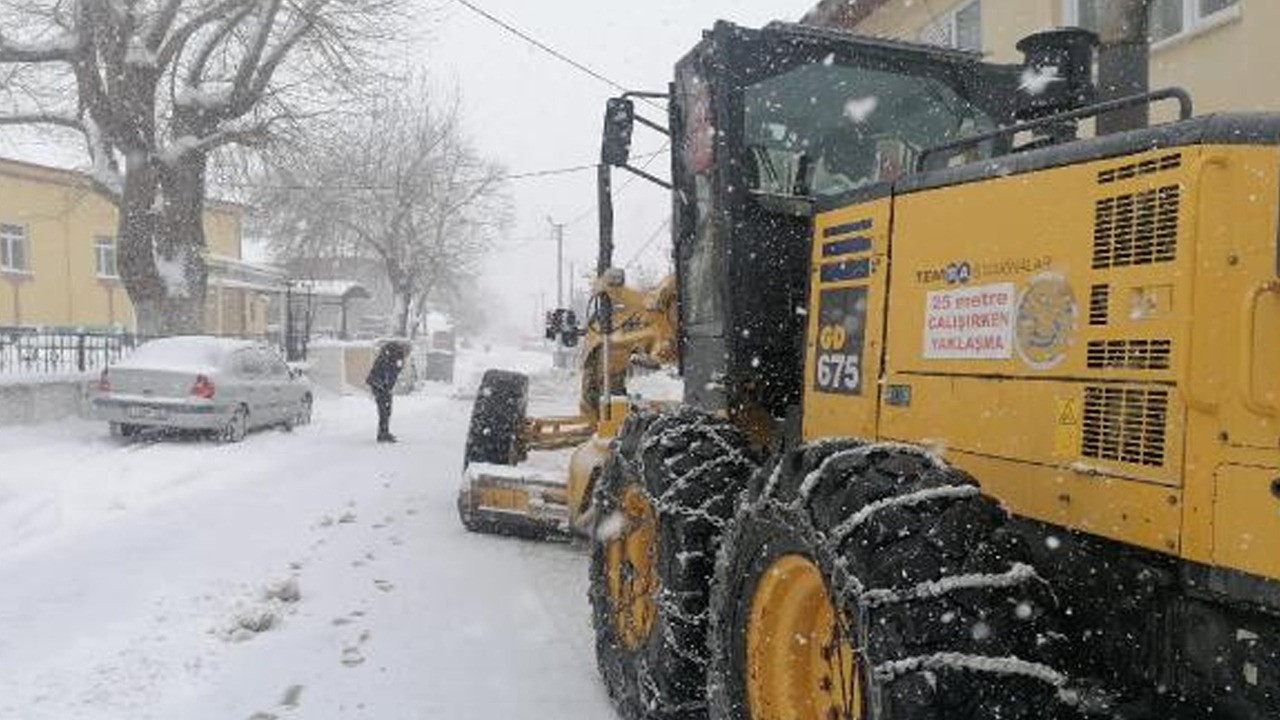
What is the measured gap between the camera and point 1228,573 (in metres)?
2.61

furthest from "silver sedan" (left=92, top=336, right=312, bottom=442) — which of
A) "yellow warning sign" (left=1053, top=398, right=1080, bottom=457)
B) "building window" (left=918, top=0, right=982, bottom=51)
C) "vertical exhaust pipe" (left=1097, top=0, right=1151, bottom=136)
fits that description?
"yellow warning sign" (left=1053, top=398, right=1080, bottom=457)

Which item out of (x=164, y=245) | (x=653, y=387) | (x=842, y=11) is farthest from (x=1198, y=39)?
(x=164, y=245)

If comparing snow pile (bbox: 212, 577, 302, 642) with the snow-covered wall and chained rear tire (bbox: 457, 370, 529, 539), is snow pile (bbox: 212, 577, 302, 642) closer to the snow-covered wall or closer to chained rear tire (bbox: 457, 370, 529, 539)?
chained rear tire (bbox: 457, 370, 529, 539)

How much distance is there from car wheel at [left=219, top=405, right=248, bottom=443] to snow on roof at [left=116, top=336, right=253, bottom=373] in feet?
2.35

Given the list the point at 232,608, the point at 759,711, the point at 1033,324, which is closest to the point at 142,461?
the point at 232,608

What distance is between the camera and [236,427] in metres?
15.9

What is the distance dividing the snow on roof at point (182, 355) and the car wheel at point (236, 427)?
28.2 inches

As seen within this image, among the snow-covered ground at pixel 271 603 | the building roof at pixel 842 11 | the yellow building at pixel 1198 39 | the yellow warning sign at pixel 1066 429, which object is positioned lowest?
the snow-covered ground at pixel 271 603

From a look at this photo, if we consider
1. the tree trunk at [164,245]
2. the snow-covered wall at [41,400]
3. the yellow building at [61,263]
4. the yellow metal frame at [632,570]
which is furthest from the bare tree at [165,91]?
the yellow metal frame at [632,570]

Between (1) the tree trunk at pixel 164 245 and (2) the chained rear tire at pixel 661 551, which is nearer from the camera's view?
(2) the chained rear tire at pixel 661 551

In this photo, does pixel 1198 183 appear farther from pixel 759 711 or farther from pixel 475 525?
pixel 475 525

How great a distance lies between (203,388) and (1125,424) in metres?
14.0

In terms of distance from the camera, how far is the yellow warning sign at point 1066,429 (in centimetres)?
304

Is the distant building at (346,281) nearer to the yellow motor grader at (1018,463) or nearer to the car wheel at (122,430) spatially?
the car wheel at (122,430)
